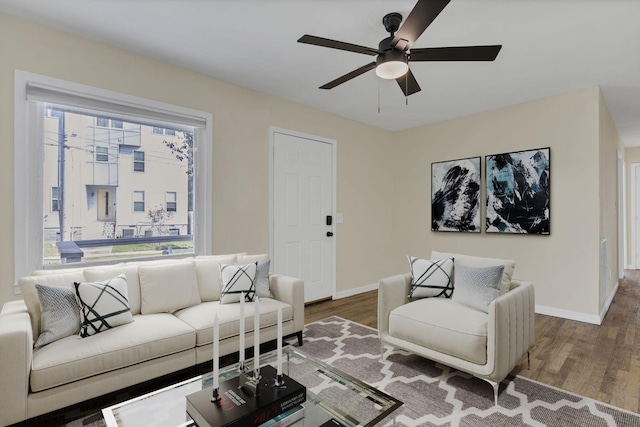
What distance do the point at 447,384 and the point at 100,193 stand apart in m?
3.11

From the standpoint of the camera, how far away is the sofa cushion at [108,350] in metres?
1.68

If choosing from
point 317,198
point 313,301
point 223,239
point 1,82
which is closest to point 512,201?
point 317,198

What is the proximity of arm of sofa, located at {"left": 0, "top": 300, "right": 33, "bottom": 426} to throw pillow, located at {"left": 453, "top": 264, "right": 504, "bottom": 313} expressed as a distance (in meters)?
2.66

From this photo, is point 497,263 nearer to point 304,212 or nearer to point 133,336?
point 304,212

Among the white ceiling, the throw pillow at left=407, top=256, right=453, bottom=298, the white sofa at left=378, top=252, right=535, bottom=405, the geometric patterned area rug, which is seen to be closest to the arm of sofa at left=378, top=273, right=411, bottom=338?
the white sofa at left=378, top=252, right=535, bottom=405

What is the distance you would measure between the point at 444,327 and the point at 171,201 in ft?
8.72

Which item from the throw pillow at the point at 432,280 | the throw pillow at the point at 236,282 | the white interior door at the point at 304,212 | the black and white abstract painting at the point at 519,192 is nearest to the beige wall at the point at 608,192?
the black and white abstract painting at the point at 519,192

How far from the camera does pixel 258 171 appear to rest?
12.1 ft

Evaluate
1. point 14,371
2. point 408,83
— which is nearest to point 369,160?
point 408,83

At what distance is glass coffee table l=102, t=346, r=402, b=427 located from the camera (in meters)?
1.33

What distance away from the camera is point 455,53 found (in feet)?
6.62

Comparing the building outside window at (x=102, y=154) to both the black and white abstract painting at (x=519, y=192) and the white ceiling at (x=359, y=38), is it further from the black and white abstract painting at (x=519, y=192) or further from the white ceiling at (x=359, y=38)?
the black and white abstract painting at (x=519, y=192)

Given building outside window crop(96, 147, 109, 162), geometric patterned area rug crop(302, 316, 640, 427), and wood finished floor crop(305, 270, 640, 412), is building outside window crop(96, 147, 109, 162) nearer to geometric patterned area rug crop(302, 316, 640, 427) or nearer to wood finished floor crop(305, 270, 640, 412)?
geometric patterned area rug crop(302, 316, 640, 427)

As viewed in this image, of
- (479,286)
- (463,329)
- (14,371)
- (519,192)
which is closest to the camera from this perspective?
(14,371)
